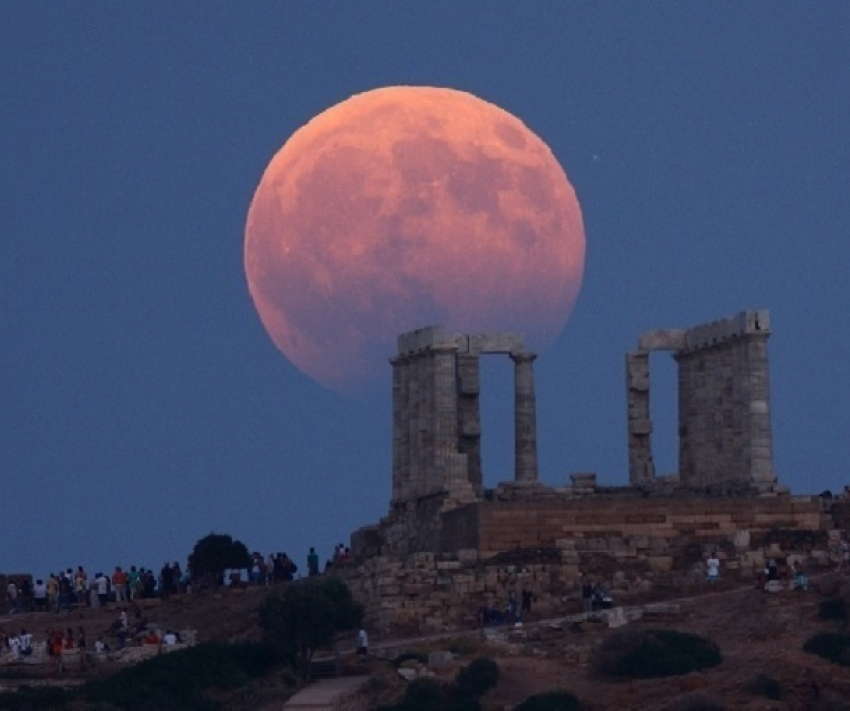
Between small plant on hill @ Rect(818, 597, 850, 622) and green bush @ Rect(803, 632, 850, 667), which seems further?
small plant on hill @ Rect(818, 597, 850, 622)

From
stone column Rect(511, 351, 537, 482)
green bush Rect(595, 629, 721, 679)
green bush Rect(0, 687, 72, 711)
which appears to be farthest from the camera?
stone column Rect(511, 351, 537, 482)

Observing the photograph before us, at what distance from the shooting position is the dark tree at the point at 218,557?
3794 inches

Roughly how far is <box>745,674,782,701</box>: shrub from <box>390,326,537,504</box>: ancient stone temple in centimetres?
1802

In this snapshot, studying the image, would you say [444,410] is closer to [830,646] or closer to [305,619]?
[305,619]

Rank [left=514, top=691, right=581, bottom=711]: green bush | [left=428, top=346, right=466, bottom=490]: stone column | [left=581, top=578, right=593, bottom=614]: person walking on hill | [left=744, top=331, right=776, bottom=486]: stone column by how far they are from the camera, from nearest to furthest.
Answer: [left=514, top=691, right=581, bottom=711]: green bush, [left=581, top=578, right=593, bottom=614]: person walking on hill, [left=428, top=346, right=466, bottom=490]: stone column, [left=744, top=331, right=776, bottom=486]: stone column

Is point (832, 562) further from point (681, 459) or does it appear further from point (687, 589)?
point (681, 459)

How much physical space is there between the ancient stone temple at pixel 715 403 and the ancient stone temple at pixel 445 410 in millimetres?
2732

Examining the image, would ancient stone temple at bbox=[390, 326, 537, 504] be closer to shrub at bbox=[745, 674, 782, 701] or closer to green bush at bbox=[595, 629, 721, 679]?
green bush at bbox=[595, 629, 721, 679]

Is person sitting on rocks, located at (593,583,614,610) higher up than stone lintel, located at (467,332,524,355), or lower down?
lower down

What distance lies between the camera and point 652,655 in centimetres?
7744

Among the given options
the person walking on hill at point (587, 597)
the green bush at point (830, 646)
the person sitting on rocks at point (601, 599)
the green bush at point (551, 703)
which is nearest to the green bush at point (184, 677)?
the person walking on hill at point (587, 597)

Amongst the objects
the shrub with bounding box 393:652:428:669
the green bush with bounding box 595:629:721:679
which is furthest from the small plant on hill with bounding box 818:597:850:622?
the shrub with bounding box 393:652:428:669

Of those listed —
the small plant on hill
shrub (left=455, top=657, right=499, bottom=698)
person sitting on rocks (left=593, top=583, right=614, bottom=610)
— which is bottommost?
shrub (left=455, top=657, right=499, bottom=698)

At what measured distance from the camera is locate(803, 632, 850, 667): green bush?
3022 inches
